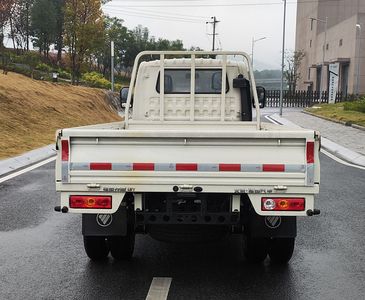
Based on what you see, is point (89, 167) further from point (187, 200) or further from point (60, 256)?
point (60, 256)

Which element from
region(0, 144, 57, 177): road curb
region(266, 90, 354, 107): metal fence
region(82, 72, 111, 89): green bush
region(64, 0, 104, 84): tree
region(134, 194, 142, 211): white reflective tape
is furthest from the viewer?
region(266, 90, 354, 107): metal fence

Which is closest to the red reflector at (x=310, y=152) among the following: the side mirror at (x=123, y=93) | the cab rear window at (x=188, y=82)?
the cab rear window at (x=188, y=82)

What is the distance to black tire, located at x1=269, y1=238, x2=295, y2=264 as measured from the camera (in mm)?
4895

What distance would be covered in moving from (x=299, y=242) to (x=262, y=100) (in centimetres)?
252

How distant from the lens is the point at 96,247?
5.00 m

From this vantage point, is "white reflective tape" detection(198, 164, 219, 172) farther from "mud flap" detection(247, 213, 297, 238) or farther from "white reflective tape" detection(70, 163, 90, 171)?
"white reflective tape" detection(70, 163, 90, 171)

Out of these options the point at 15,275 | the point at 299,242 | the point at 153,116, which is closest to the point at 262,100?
the point at 153,116

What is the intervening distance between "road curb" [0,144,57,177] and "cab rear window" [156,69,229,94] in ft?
17.9

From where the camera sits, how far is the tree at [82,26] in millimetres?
34656

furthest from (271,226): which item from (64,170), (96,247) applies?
(64,170)

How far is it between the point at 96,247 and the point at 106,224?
1.96 feet

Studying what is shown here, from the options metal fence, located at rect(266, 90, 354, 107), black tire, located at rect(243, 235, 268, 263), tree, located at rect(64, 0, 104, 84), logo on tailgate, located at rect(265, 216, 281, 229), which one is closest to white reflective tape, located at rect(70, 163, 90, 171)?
logo on tailgate, located at rect(265, 216, 281, 229)

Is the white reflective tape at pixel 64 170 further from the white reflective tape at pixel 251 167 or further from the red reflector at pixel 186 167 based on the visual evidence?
the white reflective tape at pixel 251 167

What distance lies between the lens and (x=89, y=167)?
417cm
